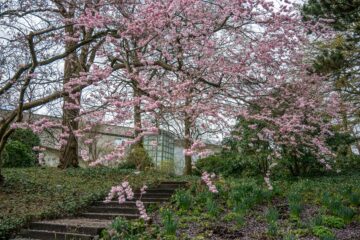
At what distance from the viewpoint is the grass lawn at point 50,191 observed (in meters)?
7.60

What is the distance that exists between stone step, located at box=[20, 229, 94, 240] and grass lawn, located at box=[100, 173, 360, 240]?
17.4 inches

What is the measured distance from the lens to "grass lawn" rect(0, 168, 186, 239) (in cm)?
760

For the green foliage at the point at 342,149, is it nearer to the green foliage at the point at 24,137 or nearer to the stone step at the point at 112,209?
the stone step at the point at 112,209

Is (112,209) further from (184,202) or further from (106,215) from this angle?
(184,202)

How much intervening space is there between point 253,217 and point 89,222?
2909mm

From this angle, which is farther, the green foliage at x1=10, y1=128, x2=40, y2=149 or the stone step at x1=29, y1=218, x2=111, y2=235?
the green foliage at x1=10, y1=128, x2=40, y2=149

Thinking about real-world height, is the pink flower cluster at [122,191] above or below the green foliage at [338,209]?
above

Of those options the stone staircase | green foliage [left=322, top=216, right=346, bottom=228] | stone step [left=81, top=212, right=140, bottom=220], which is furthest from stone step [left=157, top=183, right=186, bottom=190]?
green foliage [left=322, top=216, right=346, bottom=228]

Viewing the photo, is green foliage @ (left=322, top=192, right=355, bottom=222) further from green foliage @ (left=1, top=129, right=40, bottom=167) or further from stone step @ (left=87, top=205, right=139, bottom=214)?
green foliage @ (left=1, top=129, right=40, bottom=167)

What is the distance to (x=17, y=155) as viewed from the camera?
48.2 feet

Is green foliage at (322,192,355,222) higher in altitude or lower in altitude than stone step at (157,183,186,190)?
lower

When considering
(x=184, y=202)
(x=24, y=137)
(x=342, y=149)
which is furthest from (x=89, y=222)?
(x=24, y=137)

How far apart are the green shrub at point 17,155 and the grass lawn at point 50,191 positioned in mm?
2444

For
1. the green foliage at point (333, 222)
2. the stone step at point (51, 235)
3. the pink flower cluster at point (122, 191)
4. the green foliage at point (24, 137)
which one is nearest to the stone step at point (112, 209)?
the stone step at point (51, 235)
